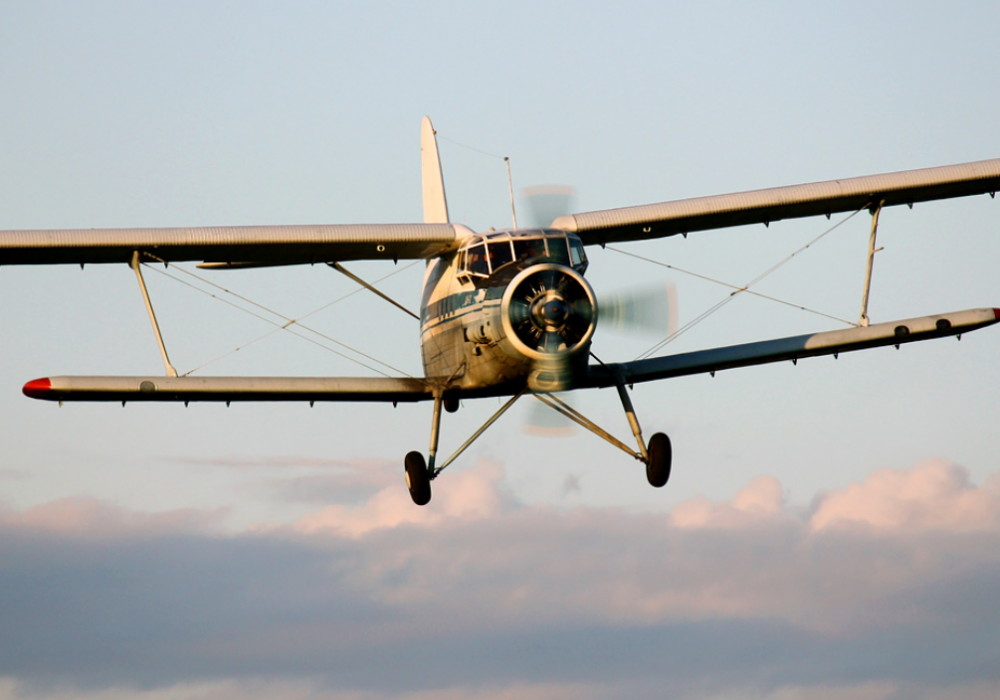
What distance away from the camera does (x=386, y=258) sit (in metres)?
25.6

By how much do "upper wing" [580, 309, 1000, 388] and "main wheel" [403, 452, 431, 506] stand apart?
3657 mm

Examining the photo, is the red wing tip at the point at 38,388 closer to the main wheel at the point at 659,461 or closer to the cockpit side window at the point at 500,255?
the cockpit side window at the point at 500,255

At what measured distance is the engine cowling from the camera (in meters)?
21.5

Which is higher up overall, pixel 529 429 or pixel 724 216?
pixel 724 216

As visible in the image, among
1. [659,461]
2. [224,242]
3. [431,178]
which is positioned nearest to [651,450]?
[659,461]

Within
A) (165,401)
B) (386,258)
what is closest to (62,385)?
(165,401)

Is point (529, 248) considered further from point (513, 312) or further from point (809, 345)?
point (809, 345)

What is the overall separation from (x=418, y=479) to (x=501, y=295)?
3396mm

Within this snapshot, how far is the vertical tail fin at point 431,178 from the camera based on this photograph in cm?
3312

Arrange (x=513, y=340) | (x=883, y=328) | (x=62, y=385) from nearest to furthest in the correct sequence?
1. (x=513, y=340)
2. (x=62, y=385)
3. (x=883, y=328)

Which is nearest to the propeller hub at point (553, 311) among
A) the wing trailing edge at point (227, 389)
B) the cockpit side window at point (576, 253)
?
the cockpit side window at point (576, 253)

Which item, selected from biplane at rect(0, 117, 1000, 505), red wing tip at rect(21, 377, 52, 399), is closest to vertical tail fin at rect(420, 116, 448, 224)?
biplane at rect(0, 117, 1000, 505)

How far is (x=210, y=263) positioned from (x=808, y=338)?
33.4 ft

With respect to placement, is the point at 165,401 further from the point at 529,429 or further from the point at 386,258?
the point at 529,429
